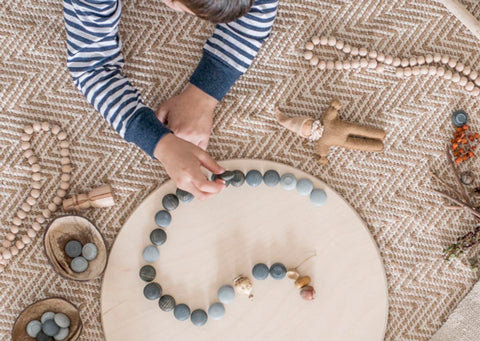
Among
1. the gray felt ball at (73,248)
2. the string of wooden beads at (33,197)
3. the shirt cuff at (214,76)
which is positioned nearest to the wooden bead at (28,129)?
the string of wooden beads at (33,197)

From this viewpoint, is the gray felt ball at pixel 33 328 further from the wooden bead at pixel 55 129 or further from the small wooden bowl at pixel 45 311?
the wooden bead at pixel 55 129

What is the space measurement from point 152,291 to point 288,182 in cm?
30

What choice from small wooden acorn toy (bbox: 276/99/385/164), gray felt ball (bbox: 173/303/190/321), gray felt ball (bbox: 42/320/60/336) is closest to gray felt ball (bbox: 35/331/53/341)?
gray felt ball (bbox: 42/320/60/336)

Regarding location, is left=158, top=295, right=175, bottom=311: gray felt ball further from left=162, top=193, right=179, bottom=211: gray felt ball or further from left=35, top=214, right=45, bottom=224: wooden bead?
left=35, top=214, right=45, bottom=224: wooden bead

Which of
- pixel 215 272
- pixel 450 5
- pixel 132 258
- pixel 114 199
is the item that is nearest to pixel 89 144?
pixel 114 199

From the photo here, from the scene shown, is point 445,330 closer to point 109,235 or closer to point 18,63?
point 109,235

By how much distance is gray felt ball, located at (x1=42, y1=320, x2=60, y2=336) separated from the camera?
833mm

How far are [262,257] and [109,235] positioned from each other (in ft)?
0.92

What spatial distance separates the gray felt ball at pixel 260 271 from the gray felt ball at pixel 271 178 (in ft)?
0.47

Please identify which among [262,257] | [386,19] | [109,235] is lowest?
[109,235]

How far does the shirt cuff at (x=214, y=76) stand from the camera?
A: 82cm

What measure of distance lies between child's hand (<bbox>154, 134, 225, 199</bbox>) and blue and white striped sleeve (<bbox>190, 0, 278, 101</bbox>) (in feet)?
0.45

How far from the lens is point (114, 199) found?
895 millimetres

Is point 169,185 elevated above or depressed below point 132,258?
above
